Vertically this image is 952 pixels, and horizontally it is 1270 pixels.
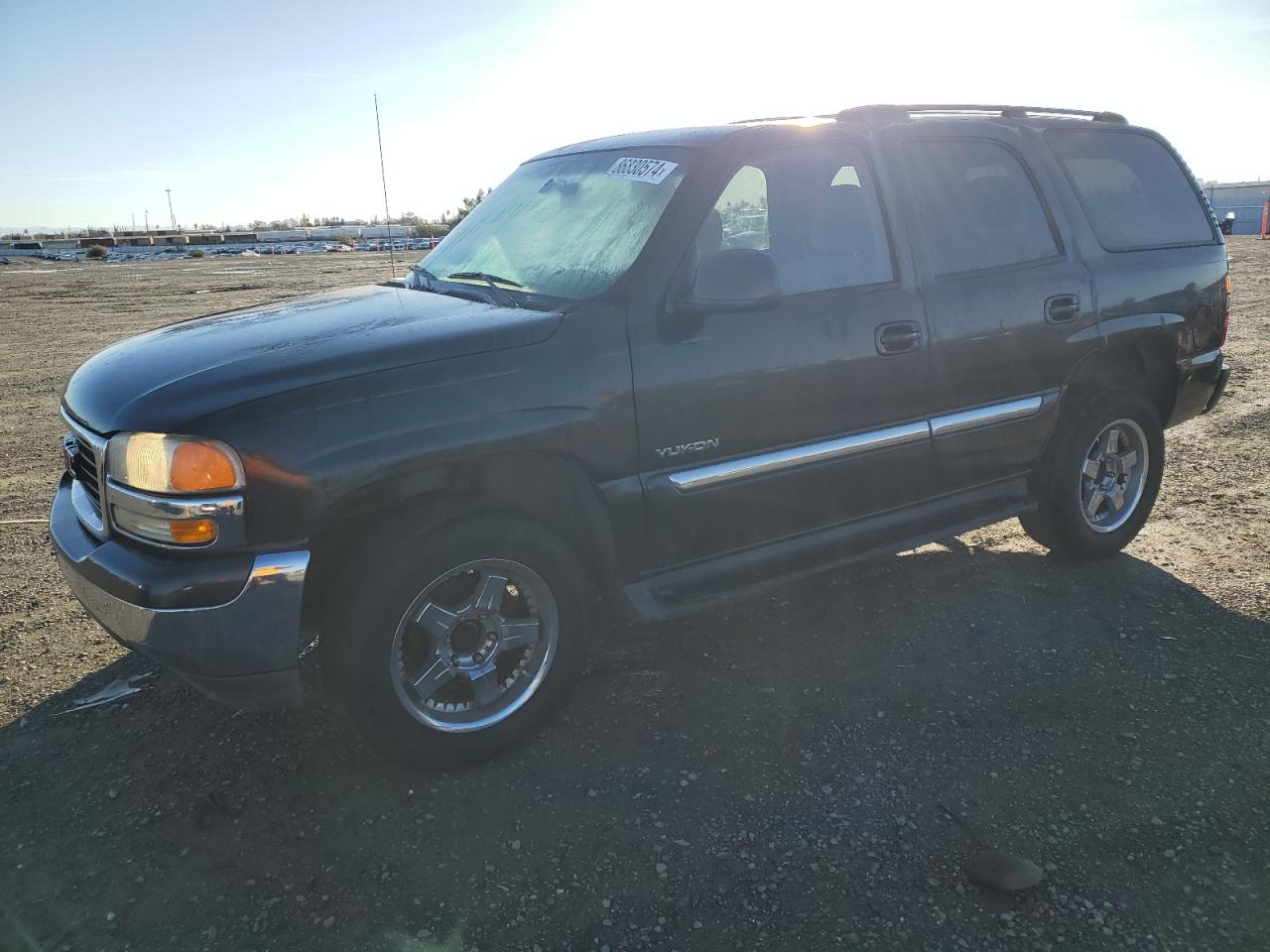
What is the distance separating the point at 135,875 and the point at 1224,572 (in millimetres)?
4736

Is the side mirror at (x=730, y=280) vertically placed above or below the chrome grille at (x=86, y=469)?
above

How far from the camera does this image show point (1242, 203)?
5997 cm

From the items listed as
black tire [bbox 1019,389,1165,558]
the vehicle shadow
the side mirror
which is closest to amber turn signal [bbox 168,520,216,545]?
the vehicle shadow

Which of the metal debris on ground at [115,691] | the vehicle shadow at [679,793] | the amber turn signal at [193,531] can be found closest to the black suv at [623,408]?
the amber turn signal at [193,531]

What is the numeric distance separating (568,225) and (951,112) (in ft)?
6.34

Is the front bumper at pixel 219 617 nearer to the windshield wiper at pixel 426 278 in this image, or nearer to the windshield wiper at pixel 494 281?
the windshield wiper at pixel 494 281

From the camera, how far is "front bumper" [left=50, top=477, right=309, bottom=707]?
2.54 m

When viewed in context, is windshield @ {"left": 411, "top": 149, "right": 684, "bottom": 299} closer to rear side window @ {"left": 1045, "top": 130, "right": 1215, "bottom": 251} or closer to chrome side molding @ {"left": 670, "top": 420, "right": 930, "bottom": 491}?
chrome side molding @ {"left": 670, "top": 420, "right": 930, "bottom": 491}

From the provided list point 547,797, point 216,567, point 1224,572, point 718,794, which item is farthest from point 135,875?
point 1224,572

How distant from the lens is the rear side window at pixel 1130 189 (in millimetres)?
4445

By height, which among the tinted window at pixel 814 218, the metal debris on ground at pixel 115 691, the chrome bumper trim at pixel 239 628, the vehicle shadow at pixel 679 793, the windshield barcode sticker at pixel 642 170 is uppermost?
the windshield barcode sticker at pixel 642 170

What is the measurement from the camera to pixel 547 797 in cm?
292

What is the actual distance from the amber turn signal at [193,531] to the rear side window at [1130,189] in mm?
4074

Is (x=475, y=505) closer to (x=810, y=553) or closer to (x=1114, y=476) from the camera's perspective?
(x=810, y=553)
